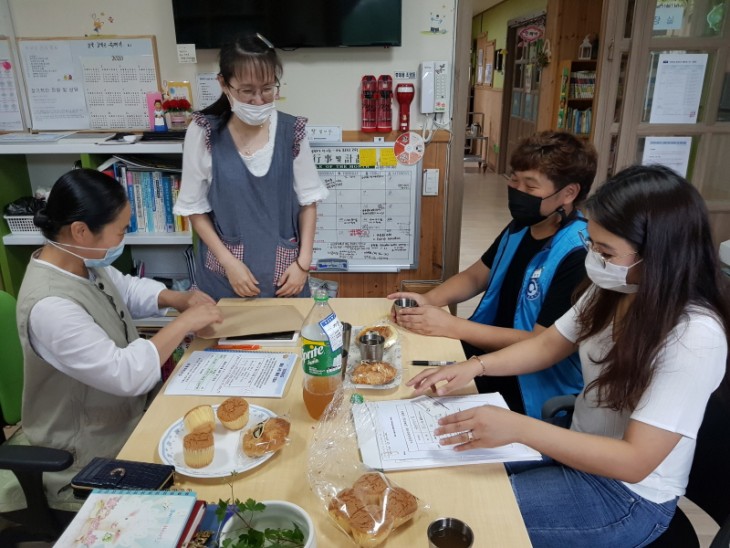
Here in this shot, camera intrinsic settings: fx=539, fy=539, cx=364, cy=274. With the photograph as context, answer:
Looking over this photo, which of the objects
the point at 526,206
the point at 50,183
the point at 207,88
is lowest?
the point at 50,183

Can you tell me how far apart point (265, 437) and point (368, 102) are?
2025mm

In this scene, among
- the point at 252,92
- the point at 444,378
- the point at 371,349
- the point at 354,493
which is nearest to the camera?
the point at 354,493

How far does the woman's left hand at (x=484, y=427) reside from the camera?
40.1 inches

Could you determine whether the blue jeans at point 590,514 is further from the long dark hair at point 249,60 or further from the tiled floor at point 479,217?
the tiled floor at point 479,217

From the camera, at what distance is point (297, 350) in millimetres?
1479

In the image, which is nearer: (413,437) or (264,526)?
(264,526)

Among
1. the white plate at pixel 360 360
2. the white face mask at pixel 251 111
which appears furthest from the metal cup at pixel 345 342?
the white face mask at pixel 251 111

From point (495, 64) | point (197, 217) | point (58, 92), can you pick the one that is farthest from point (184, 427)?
point (495, 64)

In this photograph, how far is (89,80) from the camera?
8.89 ft

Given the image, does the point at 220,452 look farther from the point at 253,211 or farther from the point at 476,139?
the point at 476,139

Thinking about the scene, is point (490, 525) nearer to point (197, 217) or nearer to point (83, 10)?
point (197, 217)

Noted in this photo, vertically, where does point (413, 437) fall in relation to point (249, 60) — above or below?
below

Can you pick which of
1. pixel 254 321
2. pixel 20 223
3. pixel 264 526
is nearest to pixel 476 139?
pixel 20 223

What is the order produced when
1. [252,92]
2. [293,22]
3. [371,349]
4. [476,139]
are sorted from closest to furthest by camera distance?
[371,349]
[252,92]
[293,22]
[476,139]
